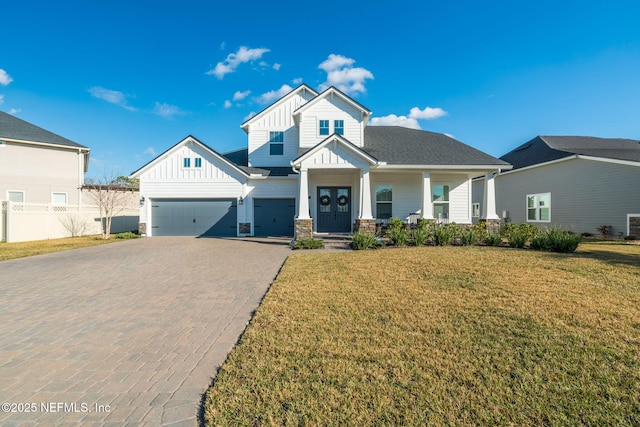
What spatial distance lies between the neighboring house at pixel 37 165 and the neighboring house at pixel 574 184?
2858cm

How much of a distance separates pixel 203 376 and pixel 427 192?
12.3 meters

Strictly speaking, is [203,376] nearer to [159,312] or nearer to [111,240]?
[159,312]

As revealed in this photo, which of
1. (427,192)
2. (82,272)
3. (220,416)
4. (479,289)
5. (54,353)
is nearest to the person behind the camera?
(220,416)

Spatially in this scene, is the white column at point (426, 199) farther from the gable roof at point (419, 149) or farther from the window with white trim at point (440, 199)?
the window with white trim at point (440, 199)

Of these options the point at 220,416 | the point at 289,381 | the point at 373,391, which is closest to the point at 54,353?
the point at 220,416

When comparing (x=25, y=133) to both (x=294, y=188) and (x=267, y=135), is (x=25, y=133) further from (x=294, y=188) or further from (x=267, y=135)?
(x=294, y=188)

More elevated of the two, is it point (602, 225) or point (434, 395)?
point (602, 225)

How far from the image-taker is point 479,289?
16.5 ft

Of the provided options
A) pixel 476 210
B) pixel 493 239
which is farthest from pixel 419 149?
pixel 476 210

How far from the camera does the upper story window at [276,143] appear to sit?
1597 cm

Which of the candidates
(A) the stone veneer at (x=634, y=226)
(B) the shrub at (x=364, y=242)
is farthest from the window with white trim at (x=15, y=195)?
(A) the stone veneer at (x=634, y=226)

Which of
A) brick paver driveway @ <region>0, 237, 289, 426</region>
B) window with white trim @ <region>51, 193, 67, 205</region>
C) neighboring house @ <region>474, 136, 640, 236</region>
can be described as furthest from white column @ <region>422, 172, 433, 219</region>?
window with white trim @ <region>51, 193, 67, 205</region>

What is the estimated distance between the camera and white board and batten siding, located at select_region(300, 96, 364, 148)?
14.5m

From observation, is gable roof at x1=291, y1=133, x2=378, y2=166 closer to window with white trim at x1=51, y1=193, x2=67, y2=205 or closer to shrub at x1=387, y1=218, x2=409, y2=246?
shrub at x1=387, y1=218, x2=409, y2=246
